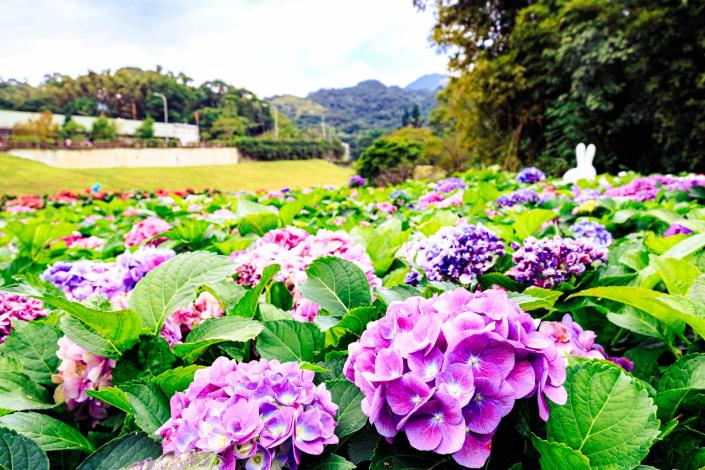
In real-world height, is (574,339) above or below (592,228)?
below

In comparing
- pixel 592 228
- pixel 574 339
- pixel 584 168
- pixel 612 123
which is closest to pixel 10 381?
pixel 574 339

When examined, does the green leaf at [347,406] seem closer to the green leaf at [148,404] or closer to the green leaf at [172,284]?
the green leaf at [148,404]

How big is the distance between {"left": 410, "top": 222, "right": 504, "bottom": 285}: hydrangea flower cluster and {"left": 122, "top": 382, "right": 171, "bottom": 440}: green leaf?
0.64m

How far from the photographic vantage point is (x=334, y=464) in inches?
22.2

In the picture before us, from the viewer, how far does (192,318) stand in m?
0.96

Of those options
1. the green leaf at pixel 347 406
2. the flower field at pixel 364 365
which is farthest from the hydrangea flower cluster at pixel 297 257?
the green leaf at pixel 347 406

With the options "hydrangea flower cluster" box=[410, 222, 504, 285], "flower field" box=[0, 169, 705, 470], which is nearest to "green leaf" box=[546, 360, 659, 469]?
"flower field" box=[0, 169, 705, 470]

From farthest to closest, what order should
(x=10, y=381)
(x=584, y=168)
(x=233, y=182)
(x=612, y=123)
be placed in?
(x=233, y=182), (x=612, y=123), (x=584, y=168), (x=10, y=381)

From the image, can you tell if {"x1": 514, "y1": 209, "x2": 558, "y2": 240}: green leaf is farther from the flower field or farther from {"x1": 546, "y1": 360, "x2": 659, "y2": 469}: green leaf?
{"x1": 546, "y1": 360, "x2": 659, "y2": 469}: green leaf

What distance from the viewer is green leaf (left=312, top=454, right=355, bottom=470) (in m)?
0.55

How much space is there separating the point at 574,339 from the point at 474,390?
0.45m

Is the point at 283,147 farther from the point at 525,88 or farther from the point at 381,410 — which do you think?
the point at 381,410

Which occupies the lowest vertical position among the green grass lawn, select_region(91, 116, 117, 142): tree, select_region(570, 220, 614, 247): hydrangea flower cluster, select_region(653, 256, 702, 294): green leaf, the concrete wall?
the green grass lawn

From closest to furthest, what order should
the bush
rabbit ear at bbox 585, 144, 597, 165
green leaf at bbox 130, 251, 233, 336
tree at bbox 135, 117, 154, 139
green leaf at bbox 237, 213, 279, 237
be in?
green leaf at bbox 130, 251, 233, 336 < green leaf at bbox 237, 213, 279, 237 < rabbit ear at bbox 585, 144, 597, 165 < the bush < tree at bbox 135, 117, 154, 139
